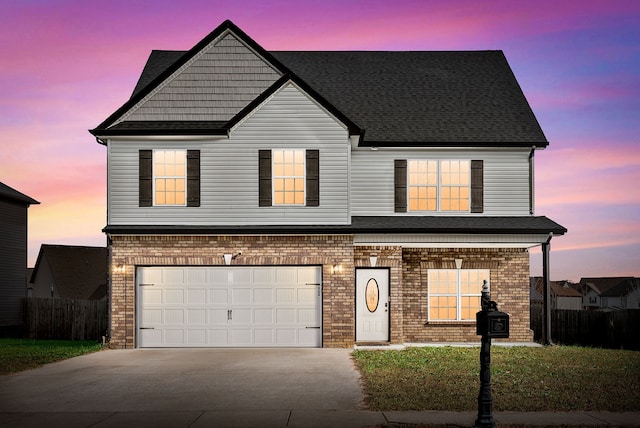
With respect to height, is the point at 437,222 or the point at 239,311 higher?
the point at 437,222

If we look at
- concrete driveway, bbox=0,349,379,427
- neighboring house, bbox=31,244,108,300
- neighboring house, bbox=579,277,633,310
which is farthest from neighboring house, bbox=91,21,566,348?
neighboring house, bbox=579,277,633,310

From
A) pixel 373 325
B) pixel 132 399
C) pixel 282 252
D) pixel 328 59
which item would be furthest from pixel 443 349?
pixel 328 59

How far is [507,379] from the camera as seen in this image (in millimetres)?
15008

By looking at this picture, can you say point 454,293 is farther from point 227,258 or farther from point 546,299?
point 227,258

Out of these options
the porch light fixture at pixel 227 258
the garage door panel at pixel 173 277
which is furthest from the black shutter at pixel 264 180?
the garage door panel at pixel 173 277

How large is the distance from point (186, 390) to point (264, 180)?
9.08 meters

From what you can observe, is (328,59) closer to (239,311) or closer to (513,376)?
(239,311)

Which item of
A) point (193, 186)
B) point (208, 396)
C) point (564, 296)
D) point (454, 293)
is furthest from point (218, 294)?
point (564, 296)

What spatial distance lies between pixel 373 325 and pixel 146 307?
23.6 ft

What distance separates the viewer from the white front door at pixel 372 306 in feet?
74.2

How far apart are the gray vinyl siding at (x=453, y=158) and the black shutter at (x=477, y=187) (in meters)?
0.17

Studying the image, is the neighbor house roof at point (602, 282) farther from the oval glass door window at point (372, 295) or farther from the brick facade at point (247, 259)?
the brick facade at point (247, 259)

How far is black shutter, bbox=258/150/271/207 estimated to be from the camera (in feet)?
71.4

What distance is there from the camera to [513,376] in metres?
15.5
